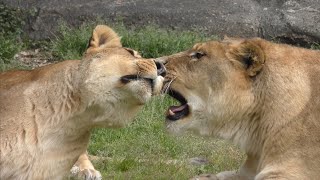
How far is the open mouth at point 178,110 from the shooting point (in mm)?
5465

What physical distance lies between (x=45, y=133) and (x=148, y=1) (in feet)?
14.9

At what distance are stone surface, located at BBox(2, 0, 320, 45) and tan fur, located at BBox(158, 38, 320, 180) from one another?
4.05 metres

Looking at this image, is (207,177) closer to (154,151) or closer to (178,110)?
(178,110)

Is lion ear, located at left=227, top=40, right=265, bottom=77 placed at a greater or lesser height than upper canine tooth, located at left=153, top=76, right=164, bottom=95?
greater

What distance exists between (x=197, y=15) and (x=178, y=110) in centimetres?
411

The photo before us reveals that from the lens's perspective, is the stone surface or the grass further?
the stone surface

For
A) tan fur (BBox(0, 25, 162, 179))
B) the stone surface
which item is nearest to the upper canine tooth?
tan fur (BBox(0, 25, 162, 179))

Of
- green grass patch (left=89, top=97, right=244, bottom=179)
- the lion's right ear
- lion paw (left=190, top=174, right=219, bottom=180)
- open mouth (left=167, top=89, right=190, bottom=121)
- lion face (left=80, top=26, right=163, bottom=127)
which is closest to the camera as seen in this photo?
lion face (left=80, top=26, right=163, bottom=127)

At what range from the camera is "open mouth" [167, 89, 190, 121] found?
5.46 m

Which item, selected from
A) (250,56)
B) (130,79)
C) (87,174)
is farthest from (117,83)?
(87,174)

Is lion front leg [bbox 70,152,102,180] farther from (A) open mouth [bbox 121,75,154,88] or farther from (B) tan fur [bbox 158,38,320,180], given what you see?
(A) open mouth [bbox 121,75,154,88]

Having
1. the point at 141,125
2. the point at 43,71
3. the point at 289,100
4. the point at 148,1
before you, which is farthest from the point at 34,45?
the point at 289,100

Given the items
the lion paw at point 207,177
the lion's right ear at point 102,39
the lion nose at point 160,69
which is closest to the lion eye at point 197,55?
the lion nose at point 160,69

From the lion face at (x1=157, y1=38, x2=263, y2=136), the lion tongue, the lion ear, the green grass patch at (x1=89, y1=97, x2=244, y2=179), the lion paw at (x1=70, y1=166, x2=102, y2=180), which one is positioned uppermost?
the lion ear
